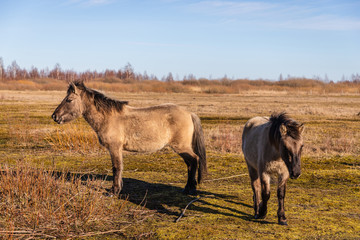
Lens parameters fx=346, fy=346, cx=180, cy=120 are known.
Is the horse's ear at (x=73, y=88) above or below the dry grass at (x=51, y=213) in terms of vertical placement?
above

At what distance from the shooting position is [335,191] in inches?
332

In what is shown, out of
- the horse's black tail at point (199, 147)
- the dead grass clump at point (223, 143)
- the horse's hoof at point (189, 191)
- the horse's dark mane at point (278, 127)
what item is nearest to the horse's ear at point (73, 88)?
the horse's black tail at point (199, 147)

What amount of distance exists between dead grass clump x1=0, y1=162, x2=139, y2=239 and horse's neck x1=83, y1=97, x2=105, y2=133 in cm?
181

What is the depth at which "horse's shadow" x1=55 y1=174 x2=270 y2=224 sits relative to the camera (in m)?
6.91

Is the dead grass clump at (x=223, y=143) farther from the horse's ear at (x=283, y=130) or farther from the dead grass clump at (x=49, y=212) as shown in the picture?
the horse's ear at (x=283, y=130)

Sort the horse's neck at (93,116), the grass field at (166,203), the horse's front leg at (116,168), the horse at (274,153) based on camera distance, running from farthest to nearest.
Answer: the horse's neck at (93,116)
the horse's front leg at (116,168)
the grass field at (166,203)
the horse at (274,153)

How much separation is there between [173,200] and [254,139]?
226 centimetres

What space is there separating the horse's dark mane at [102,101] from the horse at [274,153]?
3247 mm

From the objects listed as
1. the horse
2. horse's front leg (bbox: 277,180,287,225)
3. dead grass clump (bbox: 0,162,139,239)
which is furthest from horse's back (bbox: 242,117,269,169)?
dead grass clump (bbox: 0,162,139,239)

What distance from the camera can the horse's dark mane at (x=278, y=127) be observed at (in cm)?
550

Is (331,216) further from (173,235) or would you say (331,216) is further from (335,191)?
(173,235)

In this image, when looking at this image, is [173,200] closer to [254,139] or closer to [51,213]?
[254,139]

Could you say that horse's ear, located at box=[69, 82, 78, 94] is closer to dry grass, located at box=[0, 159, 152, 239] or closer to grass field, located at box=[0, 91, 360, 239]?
grass field, located at box=[0, 91, 360, 239]

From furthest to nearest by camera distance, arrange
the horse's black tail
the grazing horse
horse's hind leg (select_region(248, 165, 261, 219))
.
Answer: the horse's black tail → the grazing horse → horse's hind leg (select_region(248, 165, 261, 219))
